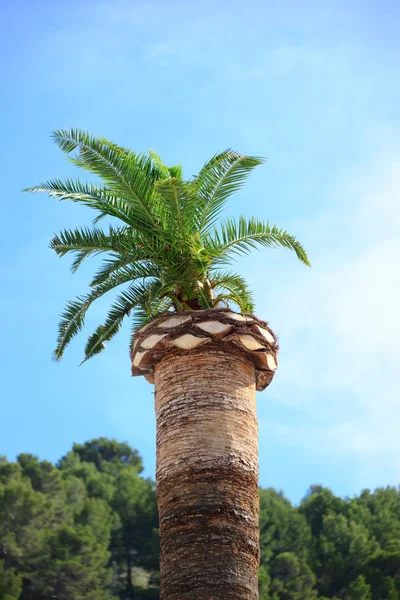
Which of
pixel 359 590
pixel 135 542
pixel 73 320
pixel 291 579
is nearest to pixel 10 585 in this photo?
pixel 291 579

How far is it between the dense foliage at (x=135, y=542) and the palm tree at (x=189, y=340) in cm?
2572

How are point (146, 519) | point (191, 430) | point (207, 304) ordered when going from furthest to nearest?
1. point (146, 519)
2. point (207, 304)
3. point (191, 430)

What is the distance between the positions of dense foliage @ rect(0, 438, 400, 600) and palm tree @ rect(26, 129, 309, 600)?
84.4 ft

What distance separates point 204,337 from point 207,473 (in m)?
1.42

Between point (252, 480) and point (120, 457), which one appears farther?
point (120, 457)

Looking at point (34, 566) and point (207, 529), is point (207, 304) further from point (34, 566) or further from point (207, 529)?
point (34, 566)

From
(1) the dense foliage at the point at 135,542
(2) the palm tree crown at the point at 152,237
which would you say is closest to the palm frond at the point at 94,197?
(2) the palm tree crown at the point at 152,237

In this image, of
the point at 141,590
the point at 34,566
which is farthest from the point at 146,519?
the point at 34,566

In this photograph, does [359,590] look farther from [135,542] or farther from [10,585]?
[135,542]

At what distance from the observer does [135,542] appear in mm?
47062

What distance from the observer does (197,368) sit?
9.89 meters

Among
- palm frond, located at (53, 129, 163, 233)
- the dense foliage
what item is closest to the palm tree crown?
palm frond, located at (53, 129, 163, 233)

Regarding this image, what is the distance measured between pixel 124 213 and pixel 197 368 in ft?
7.94

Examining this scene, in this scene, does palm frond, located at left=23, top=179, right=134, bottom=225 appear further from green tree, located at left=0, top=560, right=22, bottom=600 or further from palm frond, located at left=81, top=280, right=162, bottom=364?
green tree, located at left=0, top=560, right=22, bottom=600
